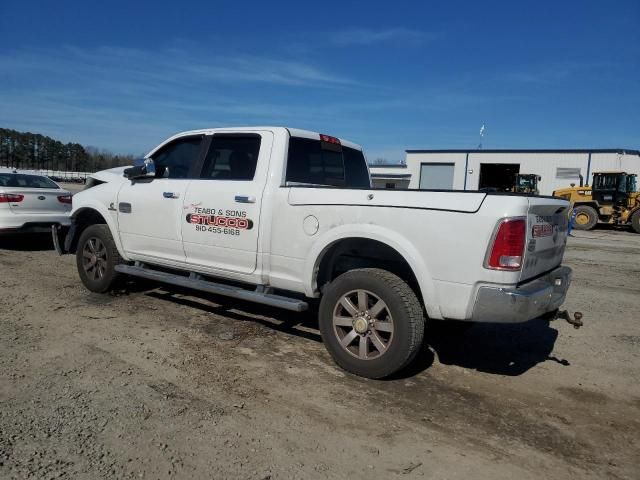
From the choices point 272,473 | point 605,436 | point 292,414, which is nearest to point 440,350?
point 605,436

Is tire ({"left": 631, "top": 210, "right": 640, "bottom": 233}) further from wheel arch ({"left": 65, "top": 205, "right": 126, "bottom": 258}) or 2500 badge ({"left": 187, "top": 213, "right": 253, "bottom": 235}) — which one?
wheel arch ({"left": 65, "top": 205, "right": 126, "bottom": 258})

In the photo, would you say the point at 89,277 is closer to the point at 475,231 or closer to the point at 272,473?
the point at 272,473

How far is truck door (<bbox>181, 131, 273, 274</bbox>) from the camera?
450cm

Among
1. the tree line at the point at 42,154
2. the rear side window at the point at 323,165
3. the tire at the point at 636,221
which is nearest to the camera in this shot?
the rear side window at the point at 323,165

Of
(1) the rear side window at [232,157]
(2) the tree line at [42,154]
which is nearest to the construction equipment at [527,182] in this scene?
(1) the rear side window at [232,157]

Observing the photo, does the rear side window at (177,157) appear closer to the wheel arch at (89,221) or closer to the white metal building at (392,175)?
the wheel arch at (89,221)

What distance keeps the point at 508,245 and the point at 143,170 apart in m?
3.90

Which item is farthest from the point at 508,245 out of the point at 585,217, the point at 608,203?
the point at 608,203

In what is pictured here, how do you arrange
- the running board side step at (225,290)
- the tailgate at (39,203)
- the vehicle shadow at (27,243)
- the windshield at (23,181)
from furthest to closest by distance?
1. the vehicle shadow at (27,243)
2. the windshield at (23,181)
3. the tailgate at (39,203)
4. the running board side step at (225,290)

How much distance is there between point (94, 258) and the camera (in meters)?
6.04

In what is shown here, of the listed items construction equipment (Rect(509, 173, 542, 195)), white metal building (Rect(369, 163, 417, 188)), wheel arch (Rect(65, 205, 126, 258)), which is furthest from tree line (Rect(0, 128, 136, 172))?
wheel arch (Rect(65, 205, 126, 258))

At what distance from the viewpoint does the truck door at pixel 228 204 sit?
450 cm

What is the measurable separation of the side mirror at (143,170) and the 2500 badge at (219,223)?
783 millimetres

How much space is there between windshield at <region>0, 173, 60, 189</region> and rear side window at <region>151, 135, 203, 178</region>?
196 inches
